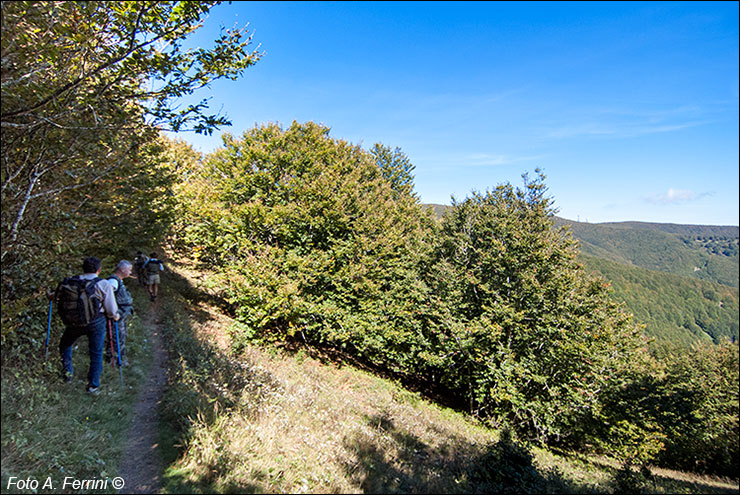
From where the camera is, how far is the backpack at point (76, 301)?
4715 millimetres

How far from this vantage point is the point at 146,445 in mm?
4668

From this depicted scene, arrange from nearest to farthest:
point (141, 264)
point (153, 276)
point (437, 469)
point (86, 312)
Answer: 1. point (86, 312)
2. point (437, 469)
3. point (153, 276)
4. point (141, 264)

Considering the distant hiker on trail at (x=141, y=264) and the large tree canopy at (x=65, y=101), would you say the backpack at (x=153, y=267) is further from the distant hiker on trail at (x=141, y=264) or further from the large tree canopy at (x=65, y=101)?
the large tree canopy at (x=65, y=101)

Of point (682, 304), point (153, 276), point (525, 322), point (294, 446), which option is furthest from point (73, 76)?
point (682, 304)

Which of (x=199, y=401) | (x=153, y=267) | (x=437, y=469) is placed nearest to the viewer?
(x=199, y=401)

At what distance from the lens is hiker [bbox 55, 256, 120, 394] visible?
473 cm

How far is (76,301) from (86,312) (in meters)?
0.21

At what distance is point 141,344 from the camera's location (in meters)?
8.33

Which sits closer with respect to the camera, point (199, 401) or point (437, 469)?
point (199, 401)

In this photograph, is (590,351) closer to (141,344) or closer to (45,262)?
(141,344)

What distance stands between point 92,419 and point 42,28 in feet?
17.6

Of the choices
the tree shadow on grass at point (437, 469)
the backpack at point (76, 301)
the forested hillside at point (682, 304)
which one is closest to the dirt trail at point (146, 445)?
the backpack at point (76, 301)

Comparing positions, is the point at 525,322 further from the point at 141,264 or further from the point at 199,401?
the point at 141,264

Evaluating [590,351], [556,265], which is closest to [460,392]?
[590,351]
